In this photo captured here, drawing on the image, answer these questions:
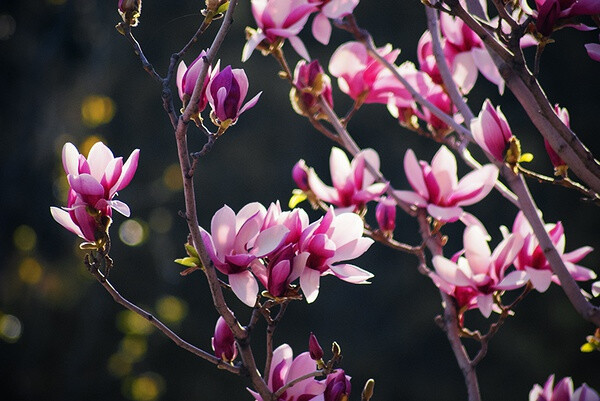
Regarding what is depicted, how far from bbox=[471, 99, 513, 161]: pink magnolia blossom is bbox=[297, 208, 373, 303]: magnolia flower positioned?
0.50ft

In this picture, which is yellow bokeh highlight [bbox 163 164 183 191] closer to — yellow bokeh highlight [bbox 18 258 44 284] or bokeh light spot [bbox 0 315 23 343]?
yellow bokeh highlight [bbox 18 258 44 284]

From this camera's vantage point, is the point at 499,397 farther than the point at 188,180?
Yes

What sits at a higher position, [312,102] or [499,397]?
[312,102]

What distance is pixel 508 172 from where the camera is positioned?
0.61 meters

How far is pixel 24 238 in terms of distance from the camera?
2.34 m

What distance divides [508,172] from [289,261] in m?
0.24

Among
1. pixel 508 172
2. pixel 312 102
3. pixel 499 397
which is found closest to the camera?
pixel 508 172

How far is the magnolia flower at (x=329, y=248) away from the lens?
493mm

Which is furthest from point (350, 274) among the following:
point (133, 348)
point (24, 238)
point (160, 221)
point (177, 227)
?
point (177, 227)

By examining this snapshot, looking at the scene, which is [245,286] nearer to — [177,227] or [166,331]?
[166,331]

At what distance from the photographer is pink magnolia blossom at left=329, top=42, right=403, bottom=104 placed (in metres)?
0.76

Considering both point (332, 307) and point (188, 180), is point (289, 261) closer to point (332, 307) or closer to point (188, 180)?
point (188, 180)

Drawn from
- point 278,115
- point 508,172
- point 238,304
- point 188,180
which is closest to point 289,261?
point 188,180

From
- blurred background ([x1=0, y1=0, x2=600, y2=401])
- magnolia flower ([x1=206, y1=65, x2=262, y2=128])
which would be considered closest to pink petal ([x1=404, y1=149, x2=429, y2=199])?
magnolia flower ([x1=206, y1=65, x2=262, y2=128])
